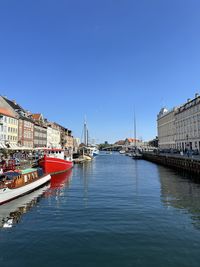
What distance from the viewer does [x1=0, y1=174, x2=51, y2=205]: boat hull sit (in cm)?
2200

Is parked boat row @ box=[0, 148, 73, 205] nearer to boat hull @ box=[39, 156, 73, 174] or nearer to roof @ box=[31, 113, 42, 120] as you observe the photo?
boat hull @ box=[39, 156, 73, 174]

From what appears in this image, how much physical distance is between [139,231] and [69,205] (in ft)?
28.9

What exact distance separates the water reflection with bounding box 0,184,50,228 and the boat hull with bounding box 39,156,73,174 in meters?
15.6

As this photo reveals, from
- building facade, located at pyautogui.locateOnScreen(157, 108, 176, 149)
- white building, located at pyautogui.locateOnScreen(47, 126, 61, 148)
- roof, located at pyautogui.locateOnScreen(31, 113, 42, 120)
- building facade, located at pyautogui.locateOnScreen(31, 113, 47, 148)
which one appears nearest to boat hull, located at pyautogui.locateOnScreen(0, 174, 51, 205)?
building facade, located at pyautogui.locateOnScreen(31, 113, 47, 148)

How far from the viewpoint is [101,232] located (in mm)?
15039

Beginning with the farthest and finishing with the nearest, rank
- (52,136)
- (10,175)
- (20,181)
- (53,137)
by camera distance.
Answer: (53,137) → (52,136) → (10,175) → (20,181)

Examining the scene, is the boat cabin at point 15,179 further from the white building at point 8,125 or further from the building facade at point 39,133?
the building facade at point 39,133

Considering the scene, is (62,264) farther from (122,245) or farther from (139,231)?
(139,231)

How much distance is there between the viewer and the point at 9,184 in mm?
23578

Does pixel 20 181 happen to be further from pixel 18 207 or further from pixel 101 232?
pixel 101 232

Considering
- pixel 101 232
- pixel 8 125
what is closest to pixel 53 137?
pixel 8 125

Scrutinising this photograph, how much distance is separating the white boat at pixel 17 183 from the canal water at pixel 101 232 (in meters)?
0.83

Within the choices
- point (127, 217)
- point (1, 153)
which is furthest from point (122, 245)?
point (1, 153)

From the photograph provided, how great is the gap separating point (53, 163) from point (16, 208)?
85.5ft
